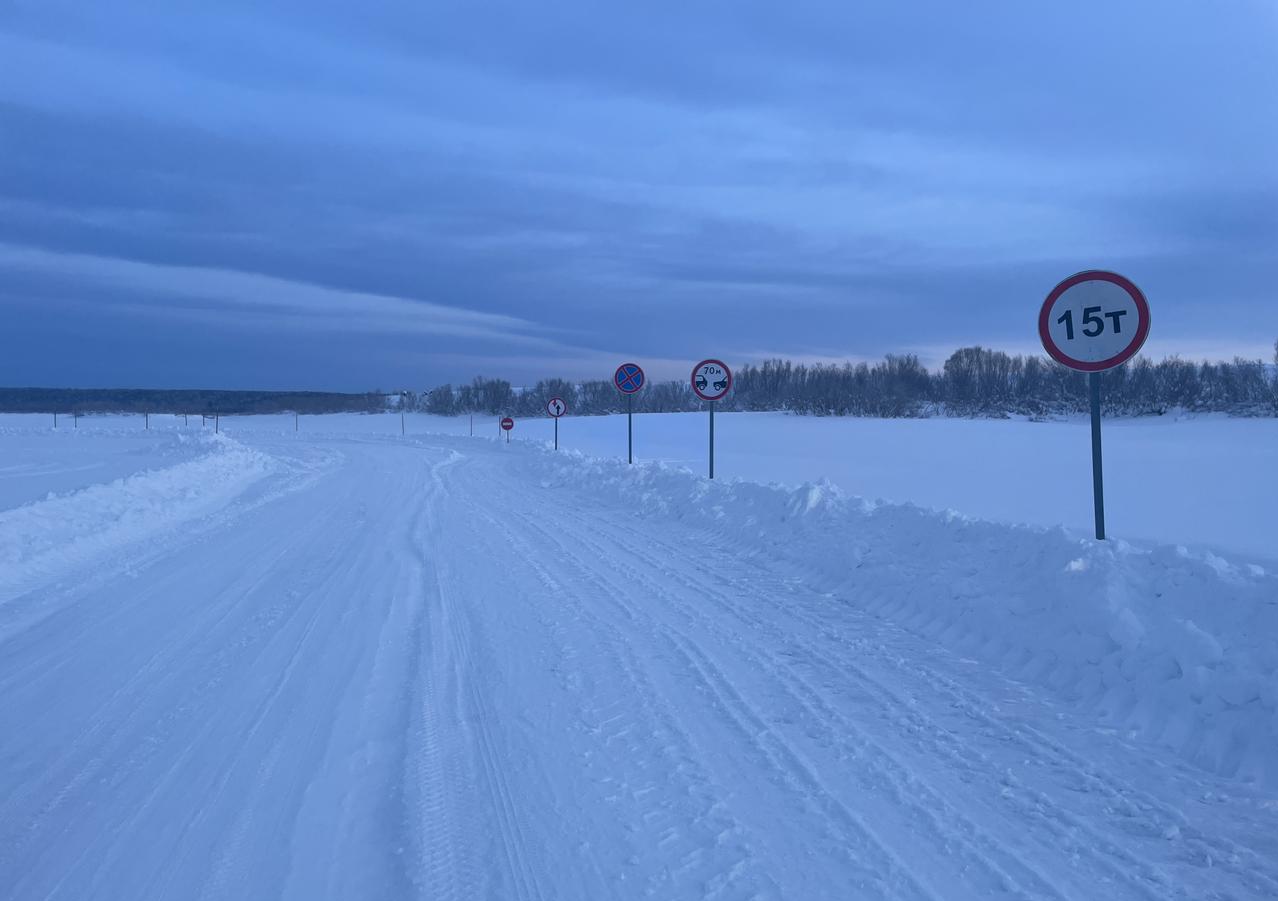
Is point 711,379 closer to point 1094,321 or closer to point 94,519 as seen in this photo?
point 1094,321

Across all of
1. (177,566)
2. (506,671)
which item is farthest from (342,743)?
(177,566)

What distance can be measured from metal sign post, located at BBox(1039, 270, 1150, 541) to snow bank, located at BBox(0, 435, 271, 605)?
10879mm

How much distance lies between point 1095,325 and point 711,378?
34.7 feet

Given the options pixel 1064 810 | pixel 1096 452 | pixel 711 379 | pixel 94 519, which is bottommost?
pixel 1064 810

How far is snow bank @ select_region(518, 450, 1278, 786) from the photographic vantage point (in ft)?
16.9

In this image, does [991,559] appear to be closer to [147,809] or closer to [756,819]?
[756,819]

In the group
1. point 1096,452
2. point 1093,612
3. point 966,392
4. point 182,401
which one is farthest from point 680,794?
point 182,401

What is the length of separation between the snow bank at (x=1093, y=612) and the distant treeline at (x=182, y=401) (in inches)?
4583

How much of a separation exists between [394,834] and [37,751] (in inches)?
100

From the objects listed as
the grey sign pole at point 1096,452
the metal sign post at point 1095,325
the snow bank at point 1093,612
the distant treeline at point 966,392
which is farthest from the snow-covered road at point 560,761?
the distant treeline at point 966,392

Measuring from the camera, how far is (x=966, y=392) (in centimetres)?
7531

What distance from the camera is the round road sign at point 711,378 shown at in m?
18.2

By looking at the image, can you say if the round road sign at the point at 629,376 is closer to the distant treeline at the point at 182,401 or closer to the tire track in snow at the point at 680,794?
the tire track in snow at the point at 680,794

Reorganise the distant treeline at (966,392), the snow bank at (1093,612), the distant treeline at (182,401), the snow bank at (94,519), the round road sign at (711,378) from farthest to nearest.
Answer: the distant treeline at (182,401), the distant treeline at (966,392), the round road sign at (711,378), the snow bank at (94,519), the snow bank at (1093,612)
